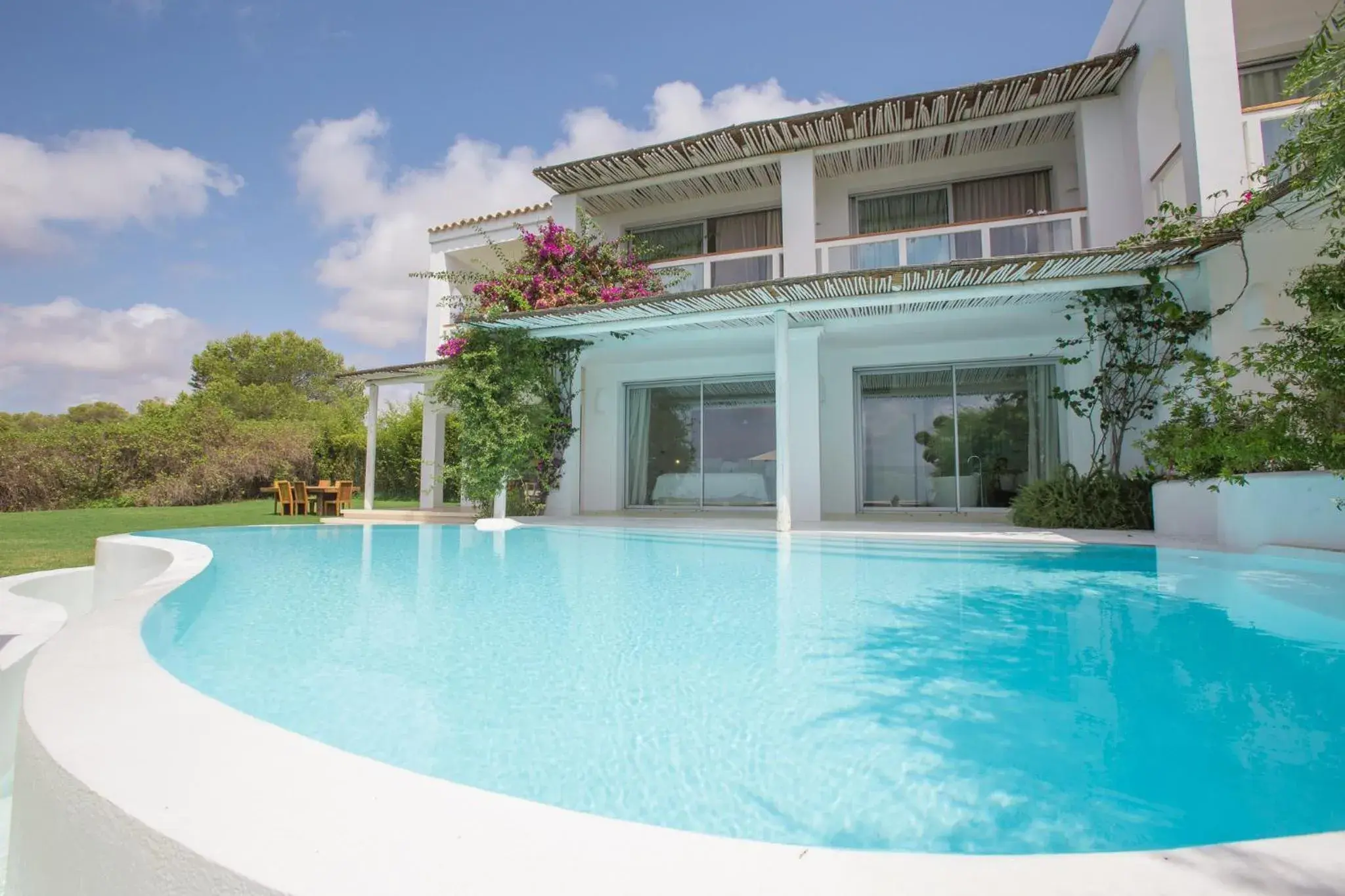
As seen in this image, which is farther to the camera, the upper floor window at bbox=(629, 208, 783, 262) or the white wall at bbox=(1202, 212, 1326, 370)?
the upper floor window at bbox=(629, 208, 783, 262)

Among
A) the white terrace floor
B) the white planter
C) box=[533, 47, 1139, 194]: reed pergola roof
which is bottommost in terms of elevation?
the white terrace floor

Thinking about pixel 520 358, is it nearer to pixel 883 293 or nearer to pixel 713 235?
pixel 713 235

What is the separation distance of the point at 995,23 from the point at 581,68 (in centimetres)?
900

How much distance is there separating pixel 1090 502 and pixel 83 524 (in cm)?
1844

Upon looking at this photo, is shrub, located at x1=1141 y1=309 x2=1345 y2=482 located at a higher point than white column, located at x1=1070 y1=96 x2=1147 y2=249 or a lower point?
lower

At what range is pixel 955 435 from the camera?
12.4m

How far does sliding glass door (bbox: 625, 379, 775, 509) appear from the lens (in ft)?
44.9

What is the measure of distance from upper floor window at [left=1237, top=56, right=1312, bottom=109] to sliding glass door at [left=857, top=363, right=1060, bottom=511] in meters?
5.17

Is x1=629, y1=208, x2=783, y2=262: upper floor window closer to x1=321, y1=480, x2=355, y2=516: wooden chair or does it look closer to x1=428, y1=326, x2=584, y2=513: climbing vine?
x1=428, y1=326, x2=584, y2=513: climbing vine

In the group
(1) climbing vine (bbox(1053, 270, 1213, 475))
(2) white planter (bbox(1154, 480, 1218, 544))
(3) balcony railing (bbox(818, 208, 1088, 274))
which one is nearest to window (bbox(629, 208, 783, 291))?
(3) balcony railing (bbox(818, 208, 1088, 274))

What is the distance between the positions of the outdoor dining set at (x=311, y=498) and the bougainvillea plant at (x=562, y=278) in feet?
20.7

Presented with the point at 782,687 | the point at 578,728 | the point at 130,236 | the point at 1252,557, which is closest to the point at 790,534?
the point at 1252,557

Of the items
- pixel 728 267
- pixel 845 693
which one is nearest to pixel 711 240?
pixel 728 267

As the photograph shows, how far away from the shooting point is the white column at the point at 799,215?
1194 cm
